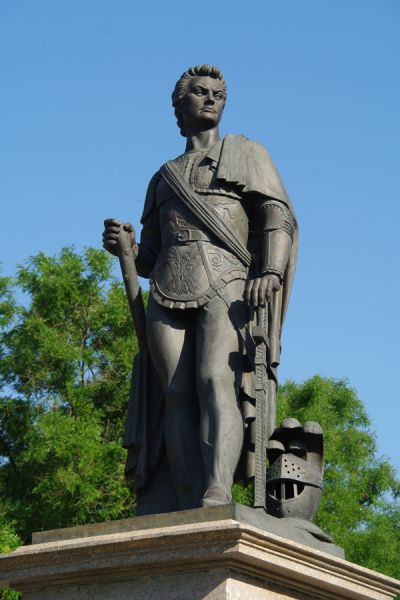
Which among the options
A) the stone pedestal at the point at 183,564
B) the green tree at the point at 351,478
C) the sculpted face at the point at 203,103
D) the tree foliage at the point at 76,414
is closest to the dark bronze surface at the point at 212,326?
the sculpted face at the point at 203,103

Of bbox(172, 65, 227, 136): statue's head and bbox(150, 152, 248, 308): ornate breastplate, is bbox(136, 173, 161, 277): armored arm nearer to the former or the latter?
bbox(150, 152, 248, 308): ornate breastplate

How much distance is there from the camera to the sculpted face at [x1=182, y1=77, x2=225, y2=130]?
839 cm

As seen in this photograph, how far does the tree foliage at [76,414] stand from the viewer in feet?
65.0

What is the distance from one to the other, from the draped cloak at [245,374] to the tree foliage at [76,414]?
37.3ft

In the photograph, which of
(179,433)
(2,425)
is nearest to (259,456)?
(179,433)

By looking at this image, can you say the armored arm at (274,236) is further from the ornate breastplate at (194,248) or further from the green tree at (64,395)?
the green tree at (64,395)

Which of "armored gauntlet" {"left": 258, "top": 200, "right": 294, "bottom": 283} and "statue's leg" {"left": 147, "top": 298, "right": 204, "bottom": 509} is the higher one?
"armored gauntlet" {"left": 258, "top": 200, "right": 294, "bottom": 283}

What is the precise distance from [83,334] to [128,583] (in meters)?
16.0

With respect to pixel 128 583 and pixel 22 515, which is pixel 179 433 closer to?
pixel 128 583

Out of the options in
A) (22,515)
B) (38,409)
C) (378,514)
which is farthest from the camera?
(378,514)

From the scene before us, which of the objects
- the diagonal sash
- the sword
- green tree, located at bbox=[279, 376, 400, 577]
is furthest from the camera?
green tree, located at bbox=[279, 376, 400, 577]

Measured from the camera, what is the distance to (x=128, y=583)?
6.63 meters

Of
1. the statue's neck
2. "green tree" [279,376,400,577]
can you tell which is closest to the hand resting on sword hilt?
the statue's neck

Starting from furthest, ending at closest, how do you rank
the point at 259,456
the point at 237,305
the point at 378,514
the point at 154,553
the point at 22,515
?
the point at 378,514 → the point at 22,515 → the point at 237,305 → the point at 259,456 → the point at 154,553
